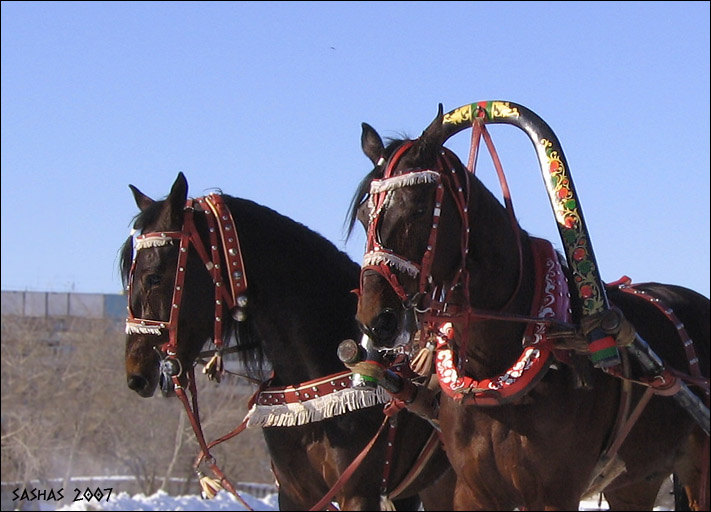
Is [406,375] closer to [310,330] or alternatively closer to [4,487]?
[310,330]

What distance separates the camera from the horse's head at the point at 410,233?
4.55 m

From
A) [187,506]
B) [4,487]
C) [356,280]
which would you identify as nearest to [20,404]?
[4,487]

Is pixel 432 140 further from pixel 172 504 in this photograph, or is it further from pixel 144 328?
pixel 172 504

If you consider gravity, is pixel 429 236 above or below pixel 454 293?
above

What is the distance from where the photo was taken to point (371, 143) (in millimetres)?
5285

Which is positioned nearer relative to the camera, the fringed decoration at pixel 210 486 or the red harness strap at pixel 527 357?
the red harness strap at pixel 527 357

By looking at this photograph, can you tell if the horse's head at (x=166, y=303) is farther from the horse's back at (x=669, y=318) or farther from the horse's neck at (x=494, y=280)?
the horse's back at (x=669, y=318)

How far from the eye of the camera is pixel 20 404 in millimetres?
30672

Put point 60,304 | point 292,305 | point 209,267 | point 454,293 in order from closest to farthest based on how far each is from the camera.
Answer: point 454,293 < point 209,267 < point 292,305 < point 60,304

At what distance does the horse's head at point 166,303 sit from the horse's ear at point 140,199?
0.50 meters

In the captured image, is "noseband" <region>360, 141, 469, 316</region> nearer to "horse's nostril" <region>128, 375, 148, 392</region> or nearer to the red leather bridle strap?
the red leather bridle strap

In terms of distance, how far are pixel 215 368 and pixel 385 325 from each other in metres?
1.93

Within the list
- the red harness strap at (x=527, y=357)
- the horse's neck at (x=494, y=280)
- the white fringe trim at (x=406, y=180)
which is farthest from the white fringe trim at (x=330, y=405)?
the white fringe trim at (x=406, y=180)

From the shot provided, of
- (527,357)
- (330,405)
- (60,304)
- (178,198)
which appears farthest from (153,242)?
(60,304)
